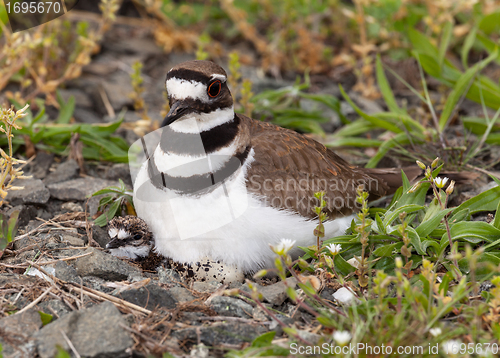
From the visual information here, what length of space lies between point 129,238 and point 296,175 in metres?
1.24

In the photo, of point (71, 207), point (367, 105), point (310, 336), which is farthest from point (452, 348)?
point (367, 105)

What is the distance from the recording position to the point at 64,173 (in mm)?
4402

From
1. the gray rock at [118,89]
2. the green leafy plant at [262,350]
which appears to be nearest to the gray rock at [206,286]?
the green leafy plant at [262,350]

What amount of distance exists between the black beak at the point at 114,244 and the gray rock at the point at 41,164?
136cm

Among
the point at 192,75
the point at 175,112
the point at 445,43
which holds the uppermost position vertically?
the point at 192,75

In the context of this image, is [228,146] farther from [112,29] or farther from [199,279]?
[112,29]

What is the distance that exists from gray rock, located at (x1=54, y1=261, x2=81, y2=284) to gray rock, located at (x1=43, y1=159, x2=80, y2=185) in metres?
1.34

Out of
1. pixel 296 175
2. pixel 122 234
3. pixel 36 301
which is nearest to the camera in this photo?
pixel 36 301

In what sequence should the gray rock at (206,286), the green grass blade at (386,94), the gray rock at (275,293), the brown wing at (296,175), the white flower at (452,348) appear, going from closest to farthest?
the white flower at (452,348), the gray rock at (275,293), the gray rock at (206,286), the brown wing at (296,175), the green grass blade at (386,94)

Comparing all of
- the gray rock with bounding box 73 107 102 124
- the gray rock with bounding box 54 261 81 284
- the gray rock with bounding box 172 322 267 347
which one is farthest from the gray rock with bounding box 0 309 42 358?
the gray rock with bounding box 73 107 102 124

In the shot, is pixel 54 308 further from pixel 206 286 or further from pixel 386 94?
pixel 386 94

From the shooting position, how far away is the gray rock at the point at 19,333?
249 cm

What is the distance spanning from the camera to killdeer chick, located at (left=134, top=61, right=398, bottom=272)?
322 cm

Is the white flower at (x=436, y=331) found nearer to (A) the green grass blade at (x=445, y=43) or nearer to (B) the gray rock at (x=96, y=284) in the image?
(B) the gray rock at (x=96, y=284)
